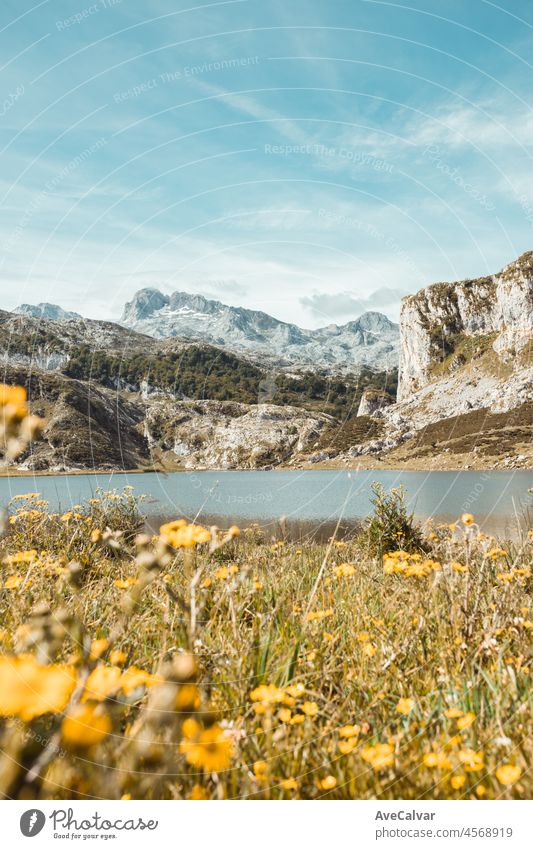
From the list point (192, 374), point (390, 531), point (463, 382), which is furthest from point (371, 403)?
point (390, 531)

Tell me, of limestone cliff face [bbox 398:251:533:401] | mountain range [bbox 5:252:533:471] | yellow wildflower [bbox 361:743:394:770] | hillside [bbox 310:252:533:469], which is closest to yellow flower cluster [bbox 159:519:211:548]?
yellow wildflower [bbox 361:743:394:770]

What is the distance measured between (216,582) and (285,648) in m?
1.20

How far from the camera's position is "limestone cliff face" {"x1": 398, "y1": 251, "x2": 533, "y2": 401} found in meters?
121

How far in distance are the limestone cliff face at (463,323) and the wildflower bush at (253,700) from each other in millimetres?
130030

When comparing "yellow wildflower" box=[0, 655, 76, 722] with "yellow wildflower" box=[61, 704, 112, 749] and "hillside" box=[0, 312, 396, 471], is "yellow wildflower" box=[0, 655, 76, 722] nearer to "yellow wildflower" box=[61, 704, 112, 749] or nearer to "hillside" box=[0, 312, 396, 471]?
"yellow wildflower" box=[61, 704, 112, 749]

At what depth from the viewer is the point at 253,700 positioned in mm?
2006

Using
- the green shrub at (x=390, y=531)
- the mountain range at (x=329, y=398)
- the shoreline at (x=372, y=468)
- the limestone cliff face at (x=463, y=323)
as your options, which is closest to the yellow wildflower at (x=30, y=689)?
the green shrub at (x=390, y=531)

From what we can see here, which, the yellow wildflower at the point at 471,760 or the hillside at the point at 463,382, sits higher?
the hillside at the point at 463,382

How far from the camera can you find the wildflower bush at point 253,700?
992mm

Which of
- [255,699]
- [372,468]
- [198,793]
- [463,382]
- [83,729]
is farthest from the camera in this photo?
[463,382]

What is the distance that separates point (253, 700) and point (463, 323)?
155 m

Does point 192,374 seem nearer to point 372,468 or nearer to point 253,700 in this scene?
point 372,468


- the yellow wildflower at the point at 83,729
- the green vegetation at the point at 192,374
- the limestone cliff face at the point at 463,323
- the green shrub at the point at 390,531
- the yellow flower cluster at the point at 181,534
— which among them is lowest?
the green shrub at the point at 390,531

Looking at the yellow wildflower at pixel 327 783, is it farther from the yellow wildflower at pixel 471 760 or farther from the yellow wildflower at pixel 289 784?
the yellow wildflower at pixel 471 760
